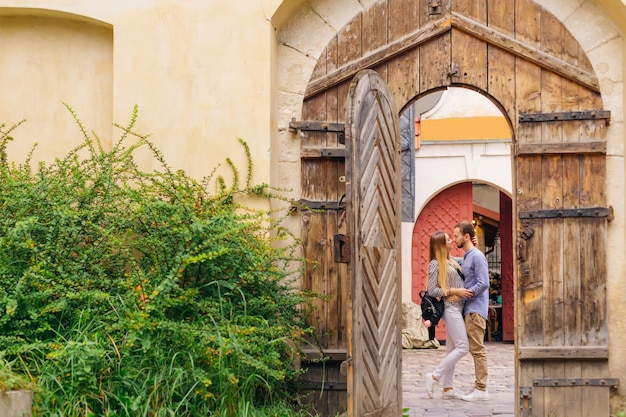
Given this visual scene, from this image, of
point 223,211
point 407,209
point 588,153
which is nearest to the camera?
point 223,211

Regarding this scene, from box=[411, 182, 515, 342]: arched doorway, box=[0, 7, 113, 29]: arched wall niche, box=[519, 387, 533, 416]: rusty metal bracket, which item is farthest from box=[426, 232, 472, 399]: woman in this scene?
box=[411, 182, 515, 342]: arched doorway

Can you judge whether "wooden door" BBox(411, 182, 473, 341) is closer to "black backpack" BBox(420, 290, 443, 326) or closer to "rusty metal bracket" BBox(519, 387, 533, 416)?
"black backpack" BBox(420, 290, 443, 326)

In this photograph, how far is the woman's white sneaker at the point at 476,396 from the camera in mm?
9109

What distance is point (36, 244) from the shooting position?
6.39 m

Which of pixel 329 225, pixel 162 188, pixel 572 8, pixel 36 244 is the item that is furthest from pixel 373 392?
pixel 572 8

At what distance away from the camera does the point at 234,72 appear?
7.44 meters

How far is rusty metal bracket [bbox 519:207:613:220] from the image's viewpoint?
7445mm

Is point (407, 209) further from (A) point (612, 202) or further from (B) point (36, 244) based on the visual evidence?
(B) point (36, 244)

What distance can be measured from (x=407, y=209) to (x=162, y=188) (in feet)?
34.8

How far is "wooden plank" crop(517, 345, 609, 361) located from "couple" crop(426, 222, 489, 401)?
1468 mm

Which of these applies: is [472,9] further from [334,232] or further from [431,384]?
[431,384]

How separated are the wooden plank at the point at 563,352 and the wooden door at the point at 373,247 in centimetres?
101

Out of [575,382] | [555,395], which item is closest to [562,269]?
[575,382]

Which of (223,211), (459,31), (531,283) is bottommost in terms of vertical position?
(531,283)
